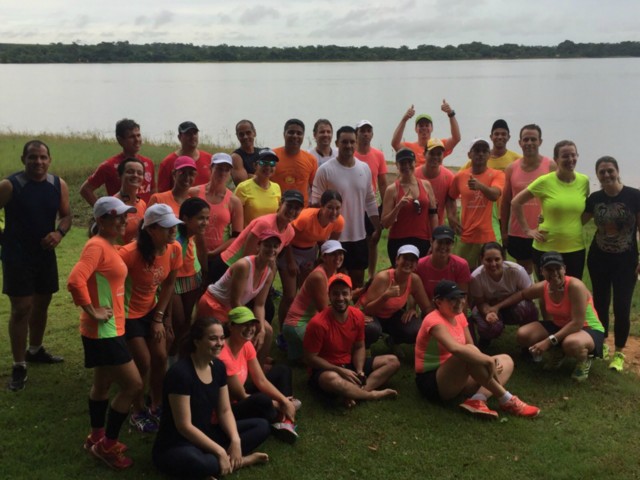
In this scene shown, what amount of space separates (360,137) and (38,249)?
3810 millimetres

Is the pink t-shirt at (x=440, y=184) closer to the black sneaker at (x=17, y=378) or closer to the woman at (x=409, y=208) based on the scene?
the woman at (x=409, y=208)

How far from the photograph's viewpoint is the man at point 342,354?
18.8 feet

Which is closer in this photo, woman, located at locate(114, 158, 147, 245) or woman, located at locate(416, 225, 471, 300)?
woman, located at locate(114, 158, 147, 245)

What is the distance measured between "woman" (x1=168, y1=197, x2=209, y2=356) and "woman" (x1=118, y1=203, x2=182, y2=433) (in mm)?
226

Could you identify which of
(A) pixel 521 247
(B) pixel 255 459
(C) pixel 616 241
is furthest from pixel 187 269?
(C) pixel 616 241

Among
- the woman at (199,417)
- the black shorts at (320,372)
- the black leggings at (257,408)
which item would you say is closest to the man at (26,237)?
the woman at (199,417)

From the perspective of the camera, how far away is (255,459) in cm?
481

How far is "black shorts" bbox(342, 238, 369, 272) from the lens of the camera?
7270mm

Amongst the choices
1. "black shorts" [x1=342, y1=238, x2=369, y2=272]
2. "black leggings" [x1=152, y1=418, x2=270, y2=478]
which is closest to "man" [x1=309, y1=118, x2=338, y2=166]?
"black shorts" [x1=342, y1=238, x2=369, y2=272]

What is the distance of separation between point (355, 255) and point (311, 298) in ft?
3.86

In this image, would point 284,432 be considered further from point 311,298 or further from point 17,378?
point 17,378

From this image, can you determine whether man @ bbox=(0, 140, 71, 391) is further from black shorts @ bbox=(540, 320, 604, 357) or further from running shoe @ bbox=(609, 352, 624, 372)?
running shoe @ bbox=(609, 352, 624, 372)

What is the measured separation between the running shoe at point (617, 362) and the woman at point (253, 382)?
319 centimetres

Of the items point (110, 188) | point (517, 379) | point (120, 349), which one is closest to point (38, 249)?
point (110, 188)
